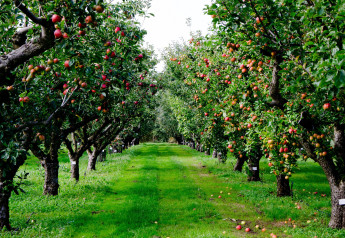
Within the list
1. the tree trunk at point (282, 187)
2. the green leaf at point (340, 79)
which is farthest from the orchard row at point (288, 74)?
the tree trunk at point (282, 187)

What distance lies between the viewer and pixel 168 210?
10.8 metres

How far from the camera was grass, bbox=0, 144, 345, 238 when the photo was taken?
27.7 ft

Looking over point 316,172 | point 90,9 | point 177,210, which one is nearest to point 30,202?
point 177,210

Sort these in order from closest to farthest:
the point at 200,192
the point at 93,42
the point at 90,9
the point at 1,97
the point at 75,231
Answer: the point at 90,9
the point at 93,42
the point at 1,97
the point at 75,231
the point at 200,192

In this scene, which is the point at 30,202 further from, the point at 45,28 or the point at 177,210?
the point at 45,28

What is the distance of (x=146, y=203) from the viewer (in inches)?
455

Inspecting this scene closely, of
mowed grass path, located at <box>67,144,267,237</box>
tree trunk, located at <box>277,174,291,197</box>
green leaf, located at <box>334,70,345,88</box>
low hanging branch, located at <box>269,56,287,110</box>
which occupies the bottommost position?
mowed grass path, located at <box>67,144,267,237</box>

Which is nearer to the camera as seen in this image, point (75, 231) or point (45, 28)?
point (45, 28)

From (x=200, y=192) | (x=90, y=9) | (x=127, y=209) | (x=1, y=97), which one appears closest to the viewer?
(x=90, y=9)

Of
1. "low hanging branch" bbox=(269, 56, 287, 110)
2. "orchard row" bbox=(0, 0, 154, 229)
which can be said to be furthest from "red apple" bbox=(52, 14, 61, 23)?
"low hanging branch" bbox=(269, 56, 287, 110)

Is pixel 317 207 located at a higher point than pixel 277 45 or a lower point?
lower

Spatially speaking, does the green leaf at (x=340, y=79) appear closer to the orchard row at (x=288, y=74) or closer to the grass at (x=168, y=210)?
the orchard row at (x=288, y=74)

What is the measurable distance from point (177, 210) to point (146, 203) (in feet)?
4.93

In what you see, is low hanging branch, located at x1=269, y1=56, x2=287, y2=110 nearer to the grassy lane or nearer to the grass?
the grass
